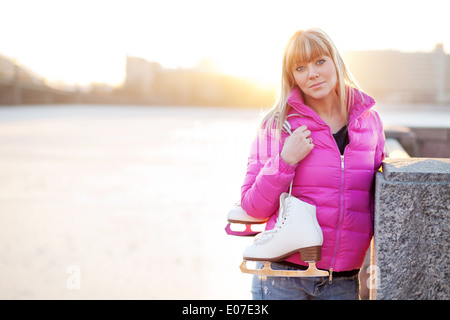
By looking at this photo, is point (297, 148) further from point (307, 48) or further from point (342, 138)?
point (307, 48)

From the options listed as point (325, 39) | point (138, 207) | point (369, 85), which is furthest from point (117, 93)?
point (325, 39)

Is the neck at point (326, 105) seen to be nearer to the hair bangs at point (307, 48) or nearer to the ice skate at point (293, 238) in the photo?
the hair bangs at point (307, 48)

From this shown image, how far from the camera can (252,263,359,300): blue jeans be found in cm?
187

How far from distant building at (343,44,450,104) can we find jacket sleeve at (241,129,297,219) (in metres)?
111

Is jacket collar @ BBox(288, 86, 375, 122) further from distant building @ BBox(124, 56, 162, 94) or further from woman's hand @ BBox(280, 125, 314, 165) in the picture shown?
distant building @ BBox(124, 56, 162, 94)

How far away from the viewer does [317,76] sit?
6.06 feet

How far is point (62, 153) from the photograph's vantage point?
11977mm

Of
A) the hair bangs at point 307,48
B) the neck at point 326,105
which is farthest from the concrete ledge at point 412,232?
the hair bangs at point 307,48

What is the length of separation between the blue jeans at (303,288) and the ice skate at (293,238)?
0.14 meters

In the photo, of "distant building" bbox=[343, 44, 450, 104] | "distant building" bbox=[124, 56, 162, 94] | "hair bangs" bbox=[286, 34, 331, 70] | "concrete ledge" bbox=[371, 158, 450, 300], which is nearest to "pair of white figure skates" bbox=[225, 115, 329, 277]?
"concrete ledge" bbox=[371, 158, 450, 300]

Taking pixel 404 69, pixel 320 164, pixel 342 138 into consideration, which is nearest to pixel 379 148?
pixel 342 138

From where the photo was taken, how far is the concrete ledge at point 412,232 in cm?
168
